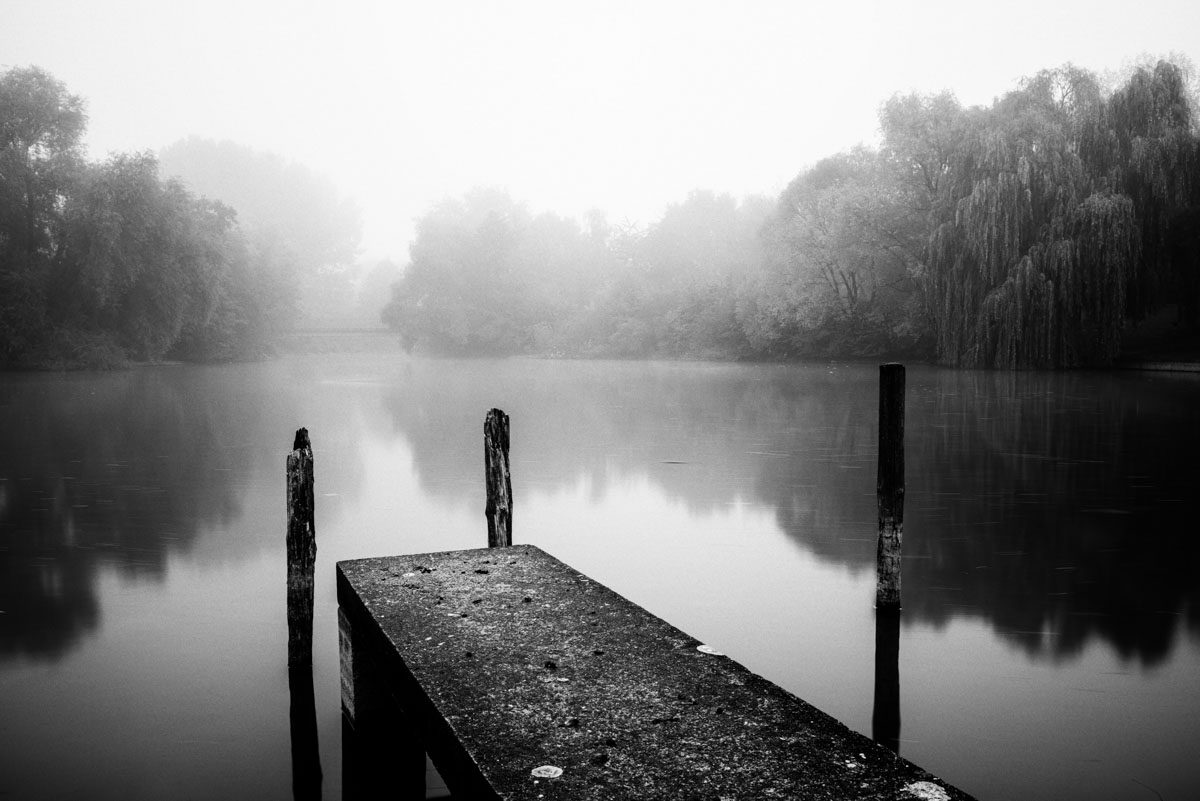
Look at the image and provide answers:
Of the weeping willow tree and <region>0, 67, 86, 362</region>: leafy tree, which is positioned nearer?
the weeping willow tree

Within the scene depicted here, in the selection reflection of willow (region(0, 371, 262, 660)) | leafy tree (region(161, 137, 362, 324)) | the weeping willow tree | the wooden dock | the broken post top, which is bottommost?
reflection of willow (region(0, 371, 262, 660))

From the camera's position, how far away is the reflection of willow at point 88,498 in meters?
8.49

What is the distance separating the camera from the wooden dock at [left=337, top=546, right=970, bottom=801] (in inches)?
134

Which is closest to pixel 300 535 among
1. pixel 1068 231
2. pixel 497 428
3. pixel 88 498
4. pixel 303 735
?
pixel 303 735

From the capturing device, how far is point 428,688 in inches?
171

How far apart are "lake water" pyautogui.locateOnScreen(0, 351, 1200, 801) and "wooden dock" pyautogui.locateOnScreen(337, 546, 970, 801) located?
2.74ft

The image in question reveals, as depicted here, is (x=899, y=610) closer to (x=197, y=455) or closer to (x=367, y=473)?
(x=367, y=473)

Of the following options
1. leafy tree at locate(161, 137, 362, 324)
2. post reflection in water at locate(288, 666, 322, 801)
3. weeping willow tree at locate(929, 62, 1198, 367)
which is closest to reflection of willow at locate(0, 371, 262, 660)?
post reflection in water at locate(288, 666, 322, 801)

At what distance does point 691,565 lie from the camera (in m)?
10.2

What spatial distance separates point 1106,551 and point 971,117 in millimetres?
36360

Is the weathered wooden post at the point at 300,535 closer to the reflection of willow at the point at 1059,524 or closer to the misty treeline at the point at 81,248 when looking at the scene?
the reflection of willow at the point at 1059,524

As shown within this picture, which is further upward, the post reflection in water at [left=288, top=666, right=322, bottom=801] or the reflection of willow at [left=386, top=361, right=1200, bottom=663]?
the reflection of willow at [left=386, top=361, right=1200, bottom=663]

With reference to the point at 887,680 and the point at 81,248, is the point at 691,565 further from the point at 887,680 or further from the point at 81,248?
the point at 81,248

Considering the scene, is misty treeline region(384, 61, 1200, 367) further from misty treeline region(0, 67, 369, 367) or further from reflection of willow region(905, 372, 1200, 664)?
misty treeline region(0, 67, 369, 367)
